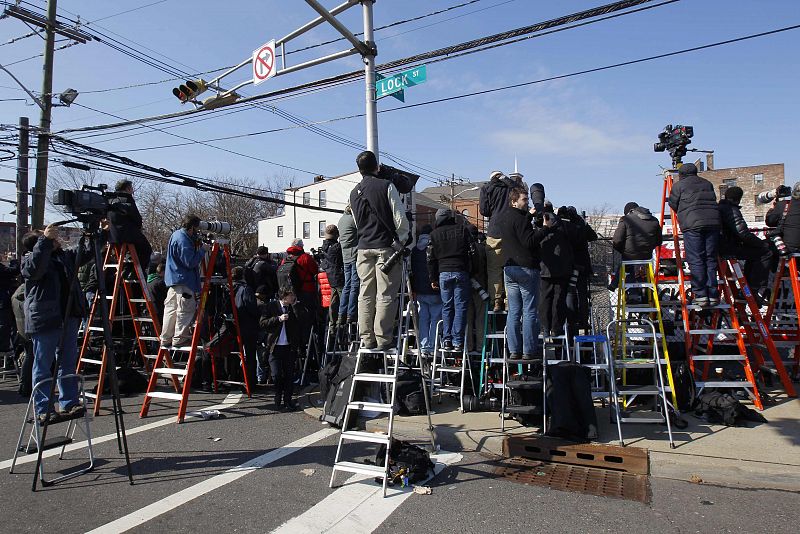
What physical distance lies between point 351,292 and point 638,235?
431cm

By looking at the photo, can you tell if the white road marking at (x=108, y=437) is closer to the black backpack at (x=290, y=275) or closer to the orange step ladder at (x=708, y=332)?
the black backpack at (x=290, y=275)

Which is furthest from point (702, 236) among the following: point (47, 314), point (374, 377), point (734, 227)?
point (47, 314)

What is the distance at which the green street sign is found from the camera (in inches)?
378

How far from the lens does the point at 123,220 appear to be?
773 centimetres

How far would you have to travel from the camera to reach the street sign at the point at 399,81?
31.5 feet

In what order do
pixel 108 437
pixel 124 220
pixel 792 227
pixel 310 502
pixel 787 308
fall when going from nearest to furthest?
pixel 310 502, pixel 108 437, pixel 124 220, pixel 792 227, pixel 787 308

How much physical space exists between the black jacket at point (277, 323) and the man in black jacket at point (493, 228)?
9.46 ft

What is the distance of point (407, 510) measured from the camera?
14.2 ft

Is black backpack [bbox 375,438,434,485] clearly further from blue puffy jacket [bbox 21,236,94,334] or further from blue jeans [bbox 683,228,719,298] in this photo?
blue jeans [bbox 683,228,719,298]

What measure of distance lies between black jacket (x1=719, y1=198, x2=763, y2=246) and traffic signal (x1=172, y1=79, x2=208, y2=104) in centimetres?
1166

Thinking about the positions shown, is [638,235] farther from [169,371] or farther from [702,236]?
[169,371]

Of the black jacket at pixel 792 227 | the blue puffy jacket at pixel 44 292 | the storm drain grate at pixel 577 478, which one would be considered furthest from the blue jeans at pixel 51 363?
Result: the black jacket at pixel 792 227

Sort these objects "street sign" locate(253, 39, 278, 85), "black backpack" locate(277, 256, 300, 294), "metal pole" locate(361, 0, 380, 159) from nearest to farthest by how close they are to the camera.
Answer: "metal pole" locate(361, 0, 380, 159)
"black backpack" locate(277, 256, 300, 294)
"street sign" locate(253, 39, 278, 85)

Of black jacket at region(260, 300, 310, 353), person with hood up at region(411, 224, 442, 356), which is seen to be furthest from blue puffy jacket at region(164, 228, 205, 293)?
person with hood up at region(411, 224, 442, 356)
